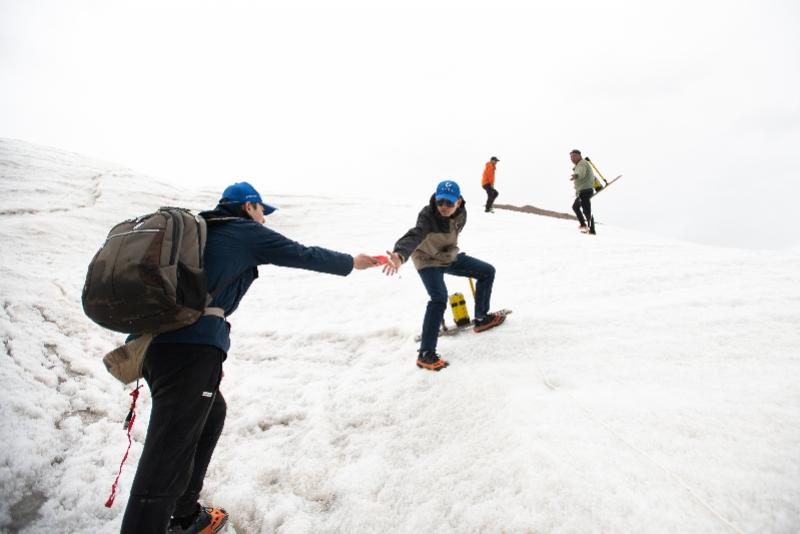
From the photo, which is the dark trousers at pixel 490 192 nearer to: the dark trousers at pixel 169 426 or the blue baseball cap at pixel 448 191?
the blue baseball cap at pixel 448 191

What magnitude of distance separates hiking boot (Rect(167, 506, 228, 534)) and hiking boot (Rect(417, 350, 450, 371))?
7.97 ft

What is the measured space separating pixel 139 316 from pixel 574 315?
5.20 meters

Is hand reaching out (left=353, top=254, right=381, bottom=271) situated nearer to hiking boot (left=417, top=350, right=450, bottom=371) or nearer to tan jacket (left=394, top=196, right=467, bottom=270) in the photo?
tan jacket (left=394, top=196, right=467, bottom=270)

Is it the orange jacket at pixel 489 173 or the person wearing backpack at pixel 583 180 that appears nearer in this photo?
the person wearing backpack at pixel 583 180

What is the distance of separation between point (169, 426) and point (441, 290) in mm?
3305

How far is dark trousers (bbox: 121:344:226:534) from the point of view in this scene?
2152mm

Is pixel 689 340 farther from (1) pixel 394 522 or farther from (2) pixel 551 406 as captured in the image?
(1) pixel 394 522

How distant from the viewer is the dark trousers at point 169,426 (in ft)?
7.06

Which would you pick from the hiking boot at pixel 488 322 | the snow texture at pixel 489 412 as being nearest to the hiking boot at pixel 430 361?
the snow texture at pixel 489 412

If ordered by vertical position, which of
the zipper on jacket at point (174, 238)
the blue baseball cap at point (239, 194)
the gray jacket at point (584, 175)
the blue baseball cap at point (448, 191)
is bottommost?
the zipper on jacket at point (174, 238)

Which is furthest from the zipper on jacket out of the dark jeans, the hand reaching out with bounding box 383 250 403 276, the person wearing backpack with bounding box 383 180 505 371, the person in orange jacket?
the person in orange jacket

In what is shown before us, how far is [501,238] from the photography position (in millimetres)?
12383

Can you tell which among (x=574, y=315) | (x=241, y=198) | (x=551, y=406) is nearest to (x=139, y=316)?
(x=241, y=198)

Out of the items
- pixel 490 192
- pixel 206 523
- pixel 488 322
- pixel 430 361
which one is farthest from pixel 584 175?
pixel 206 523
